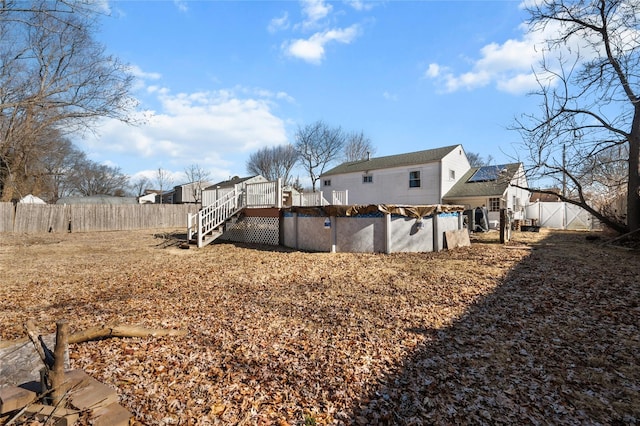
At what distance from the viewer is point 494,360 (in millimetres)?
3145

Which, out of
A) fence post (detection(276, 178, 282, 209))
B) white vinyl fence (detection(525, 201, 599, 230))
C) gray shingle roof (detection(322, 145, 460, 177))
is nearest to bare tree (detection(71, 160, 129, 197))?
gray shingle roof (detection(322, 145, 460, 177))

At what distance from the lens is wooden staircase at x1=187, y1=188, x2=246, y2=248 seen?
35.8 ft

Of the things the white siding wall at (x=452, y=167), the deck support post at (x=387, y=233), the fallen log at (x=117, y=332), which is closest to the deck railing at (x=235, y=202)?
the deck support post at (x=387, y=233)

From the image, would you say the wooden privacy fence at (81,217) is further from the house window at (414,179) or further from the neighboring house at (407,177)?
the house window at (414,179)

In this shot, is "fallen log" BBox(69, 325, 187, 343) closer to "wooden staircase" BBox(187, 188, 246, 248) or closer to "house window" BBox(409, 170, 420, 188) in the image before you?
"wooden staircase" BBox(187, 188, 246, 248)

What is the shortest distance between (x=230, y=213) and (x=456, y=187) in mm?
14249

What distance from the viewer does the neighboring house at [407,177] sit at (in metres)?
18.7

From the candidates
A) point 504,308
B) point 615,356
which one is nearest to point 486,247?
point 504,308

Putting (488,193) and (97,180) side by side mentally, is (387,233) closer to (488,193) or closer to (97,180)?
(488,193)

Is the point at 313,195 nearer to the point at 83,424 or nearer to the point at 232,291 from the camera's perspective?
the point at 232,291

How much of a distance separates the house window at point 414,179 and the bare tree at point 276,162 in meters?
21.8

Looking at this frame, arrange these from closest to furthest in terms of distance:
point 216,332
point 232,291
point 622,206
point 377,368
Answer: point 377,368 → point 216,332 → point 232,291 → point 622,206

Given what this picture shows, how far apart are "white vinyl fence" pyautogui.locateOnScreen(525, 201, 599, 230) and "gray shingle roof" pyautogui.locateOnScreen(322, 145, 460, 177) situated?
7067mm

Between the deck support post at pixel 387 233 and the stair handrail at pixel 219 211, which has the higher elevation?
the stair handrail at pixel 219 211
